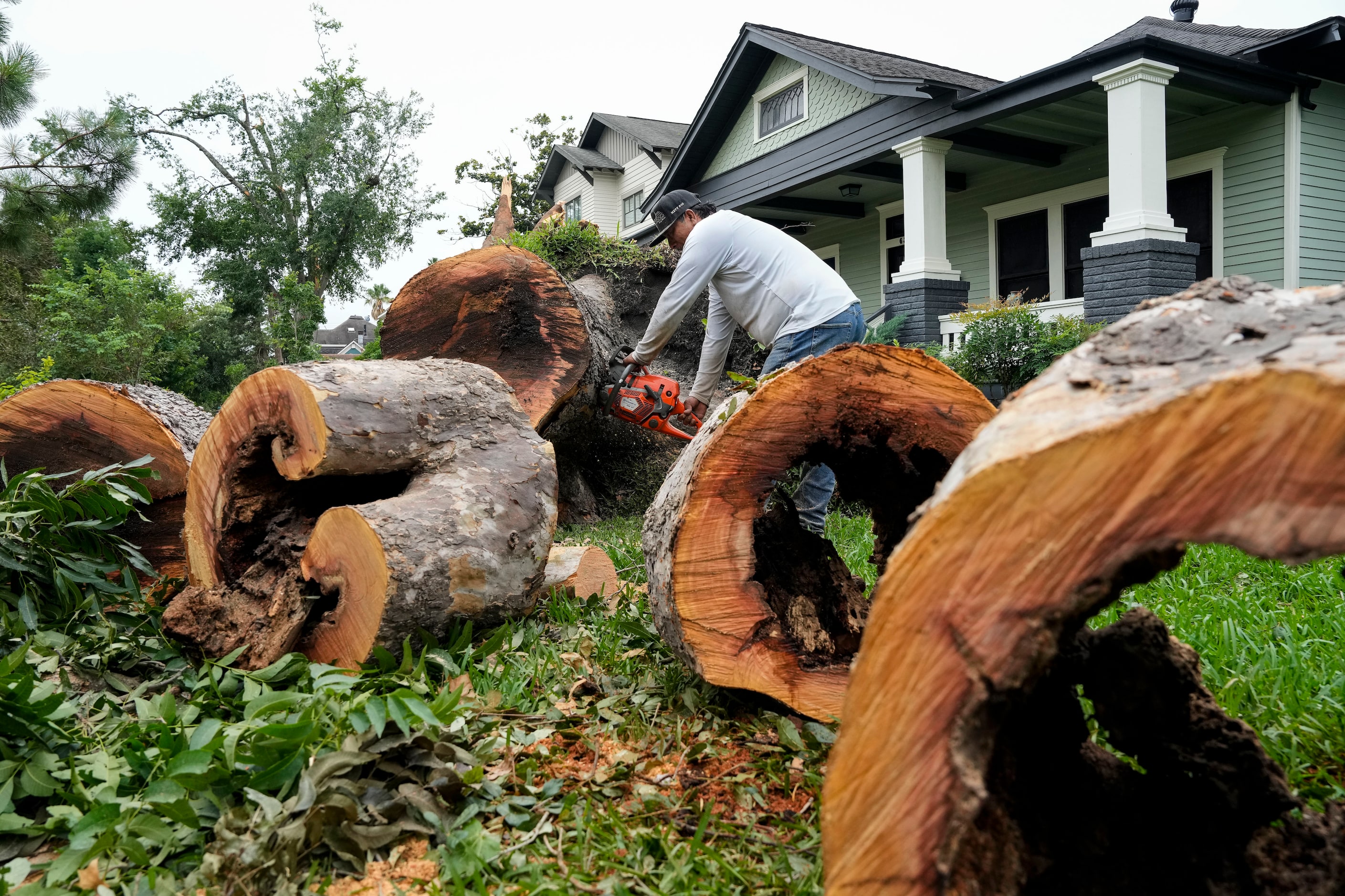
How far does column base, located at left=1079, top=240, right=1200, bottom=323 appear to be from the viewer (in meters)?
8.70

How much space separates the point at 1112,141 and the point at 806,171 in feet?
16.4

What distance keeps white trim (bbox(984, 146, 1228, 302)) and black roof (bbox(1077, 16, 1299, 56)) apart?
1.28m

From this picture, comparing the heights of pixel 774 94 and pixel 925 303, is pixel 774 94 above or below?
above

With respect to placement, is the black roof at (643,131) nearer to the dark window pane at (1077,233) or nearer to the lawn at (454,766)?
the dark window pane at (1077,233)

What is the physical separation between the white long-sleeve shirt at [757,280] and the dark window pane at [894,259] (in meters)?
10.5

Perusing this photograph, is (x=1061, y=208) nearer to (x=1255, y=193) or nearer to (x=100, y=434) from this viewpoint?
(x=1255, y=193)

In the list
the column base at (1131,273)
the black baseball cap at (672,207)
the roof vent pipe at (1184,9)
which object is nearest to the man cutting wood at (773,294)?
the black baseball cap at (672,207)

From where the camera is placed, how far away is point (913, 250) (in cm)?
1121

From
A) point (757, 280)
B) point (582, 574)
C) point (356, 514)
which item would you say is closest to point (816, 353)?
point (757, 280)

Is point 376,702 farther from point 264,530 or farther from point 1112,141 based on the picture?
point 1112,141

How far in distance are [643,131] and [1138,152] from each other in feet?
51.3

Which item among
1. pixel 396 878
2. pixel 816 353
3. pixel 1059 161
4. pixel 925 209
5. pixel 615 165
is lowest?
pixel 396 878

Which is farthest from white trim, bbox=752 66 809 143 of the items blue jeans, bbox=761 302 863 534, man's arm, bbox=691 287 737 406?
blue jeans, bbox=761 302 863 534

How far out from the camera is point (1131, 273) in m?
8.80
